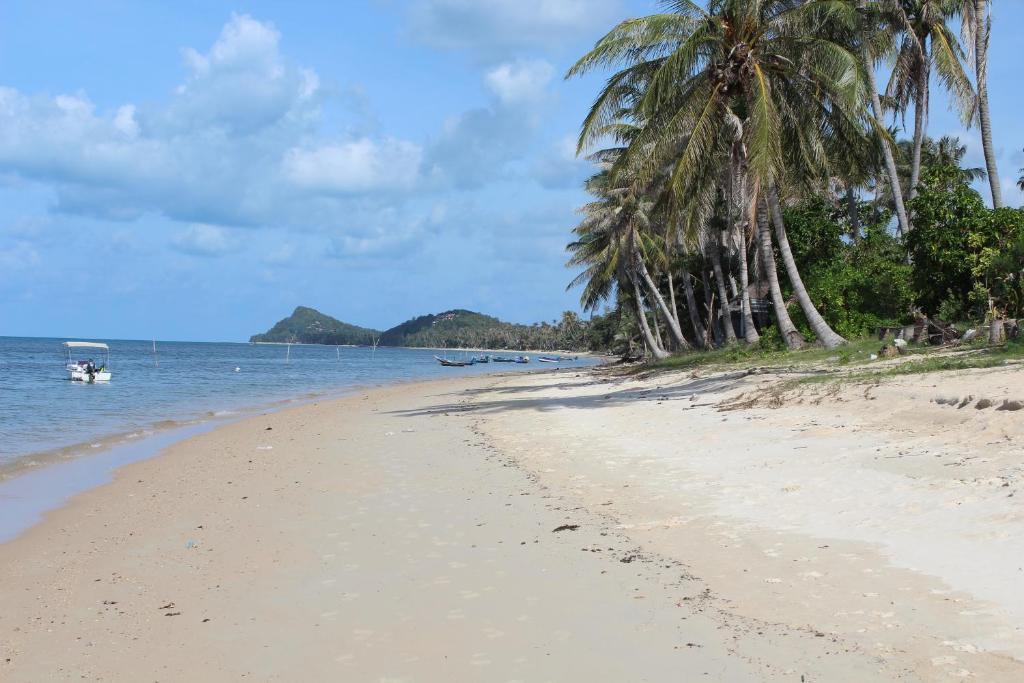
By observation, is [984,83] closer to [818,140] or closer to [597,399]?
[818,140]

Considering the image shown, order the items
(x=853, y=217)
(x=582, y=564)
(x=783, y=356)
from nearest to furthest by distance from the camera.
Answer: (x=582, y=564)
(x=783, y=356)
(x=853, y=217)

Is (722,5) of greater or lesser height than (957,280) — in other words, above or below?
above

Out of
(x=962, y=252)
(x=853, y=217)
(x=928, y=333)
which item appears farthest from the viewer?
(x=853, y=217)

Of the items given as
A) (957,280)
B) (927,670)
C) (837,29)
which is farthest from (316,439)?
(837,29)

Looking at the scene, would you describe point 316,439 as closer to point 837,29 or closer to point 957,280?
point 957,280

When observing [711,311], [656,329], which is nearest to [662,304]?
[711,311]

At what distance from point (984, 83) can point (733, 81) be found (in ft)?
34.2

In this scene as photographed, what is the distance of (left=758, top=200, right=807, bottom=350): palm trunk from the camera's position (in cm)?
2125

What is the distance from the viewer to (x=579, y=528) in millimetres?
7711

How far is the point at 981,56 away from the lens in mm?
24625

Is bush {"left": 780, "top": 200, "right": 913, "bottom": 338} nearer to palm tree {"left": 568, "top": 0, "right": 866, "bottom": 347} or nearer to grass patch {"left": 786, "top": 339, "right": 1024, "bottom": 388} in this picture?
palm tree {"left": 568, "top": 0, "right": 866, "bottom": 347}

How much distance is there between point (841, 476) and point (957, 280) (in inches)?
650

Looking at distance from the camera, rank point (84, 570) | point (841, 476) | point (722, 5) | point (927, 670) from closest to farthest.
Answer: point (927, 670) → point (84, 570) → point (841, 476) → point (722, 5)

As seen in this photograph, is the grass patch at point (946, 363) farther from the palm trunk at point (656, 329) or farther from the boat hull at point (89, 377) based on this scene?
the boat hull at point (89, 377)
